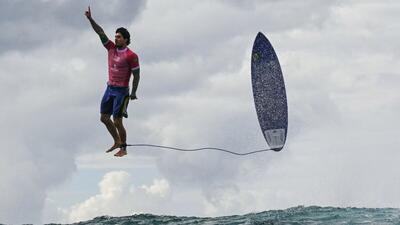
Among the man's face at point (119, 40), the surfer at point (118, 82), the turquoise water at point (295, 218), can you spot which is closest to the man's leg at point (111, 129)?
the surfer at point (118, 82)

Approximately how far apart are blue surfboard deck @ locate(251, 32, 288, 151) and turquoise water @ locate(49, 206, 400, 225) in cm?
301

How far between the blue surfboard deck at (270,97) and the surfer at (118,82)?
6070mm

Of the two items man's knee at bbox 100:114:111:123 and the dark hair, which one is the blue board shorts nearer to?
man's knee at bbox 100:114:111:123

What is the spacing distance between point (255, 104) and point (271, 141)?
4.83 feet

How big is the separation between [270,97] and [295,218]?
4.52m

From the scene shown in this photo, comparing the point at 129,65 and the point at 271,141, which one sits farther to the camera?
the point at 271,141

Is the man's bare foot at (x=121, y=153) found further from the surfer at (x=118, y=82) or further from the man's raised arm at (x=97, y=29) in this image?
the man's raised arm at (x=97, y=29)

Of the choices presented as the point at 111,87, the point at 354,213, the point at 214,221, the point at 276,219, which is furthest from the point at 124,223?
the point at 354,213

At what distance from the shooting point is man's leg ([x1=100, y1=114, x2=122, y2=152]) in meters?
18.7

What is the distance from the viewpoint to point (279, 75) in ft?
74.9

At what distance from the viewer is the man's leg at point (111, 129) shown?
18672 mm

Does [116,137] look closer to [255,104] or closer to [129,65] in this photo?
[129,65]

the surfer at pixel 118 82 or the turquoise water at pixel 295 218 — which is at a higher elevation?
the surfer at pixel 118 82

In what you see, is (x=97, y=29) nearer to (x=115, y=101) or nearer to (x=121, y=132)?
(x=115, y=101)
